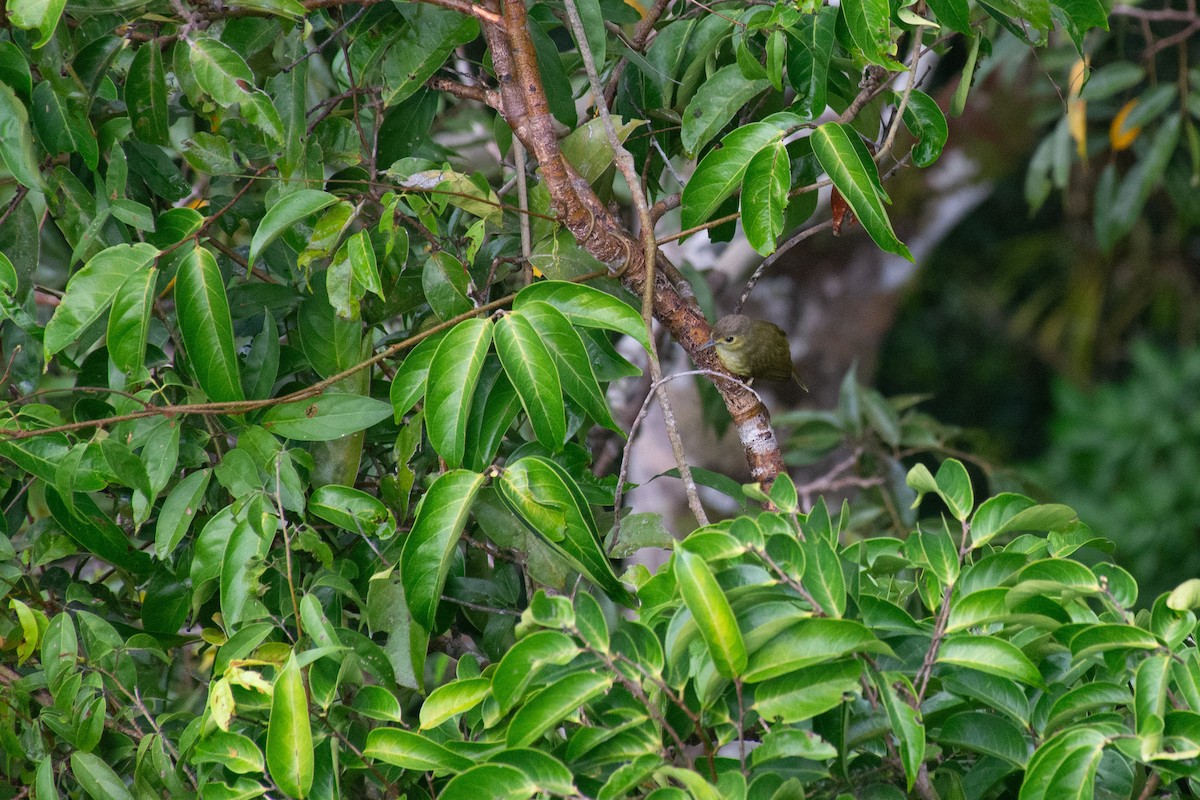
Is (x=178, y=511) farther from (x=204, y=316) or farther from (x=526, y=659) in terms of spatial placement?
(x=526, y=659)

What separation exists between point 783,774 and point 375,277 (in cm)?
66

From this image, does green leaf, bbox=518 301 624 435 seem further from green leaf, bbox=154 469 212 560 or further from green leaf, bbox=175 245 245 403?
green leaf, bbox=154 469 212 560

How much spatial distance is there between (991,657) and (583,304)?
522 mm

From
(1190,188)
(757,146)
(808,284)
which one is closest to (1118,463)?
(1190,188)

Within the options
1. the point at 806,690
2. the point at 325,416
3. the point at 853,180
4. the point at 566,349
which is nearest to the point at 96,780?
the point at 325,416

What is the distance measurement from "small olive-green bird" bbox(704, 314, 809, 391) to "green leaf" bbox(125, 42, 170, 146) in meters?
1.06

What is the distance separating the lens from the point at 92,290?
1.13m

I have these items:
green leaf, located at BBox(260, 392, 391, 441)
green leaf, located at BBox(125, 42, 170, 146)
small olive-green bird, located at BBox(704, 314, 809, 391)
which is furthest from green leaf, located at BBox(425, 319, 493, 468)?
small olive-green bird, located at BBox(704, 314, 809, 391)

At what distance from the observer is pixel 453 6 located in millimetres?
1215

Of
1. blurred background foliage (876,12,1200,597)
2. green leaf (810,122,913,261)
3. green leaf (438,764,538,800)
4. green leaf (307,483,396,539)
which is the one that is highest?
green leaf (810,122,913,261)

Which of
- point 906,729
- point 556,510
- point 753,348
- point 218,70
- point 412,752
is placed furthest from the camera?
point 753,348

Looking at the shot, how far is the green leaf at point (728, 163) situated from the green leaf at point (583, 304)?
0.49 feet

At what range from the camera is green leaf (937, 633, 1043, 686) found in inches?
32.5

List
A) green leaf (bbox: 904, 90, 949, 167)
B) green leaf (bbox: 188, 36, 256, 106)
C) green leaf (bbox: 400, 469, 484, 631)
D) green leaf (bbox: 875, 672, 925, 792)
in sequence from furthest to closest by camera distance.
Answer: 1. green leaf (bbox: 904, 90, 949, 167)
2. green leaf (bbox: 188, 36, 256, 106)
3. green leaf (bbox: 400, 469, 484, 631)
4. green leaf (bbox: 875, 672, 925, 792)
